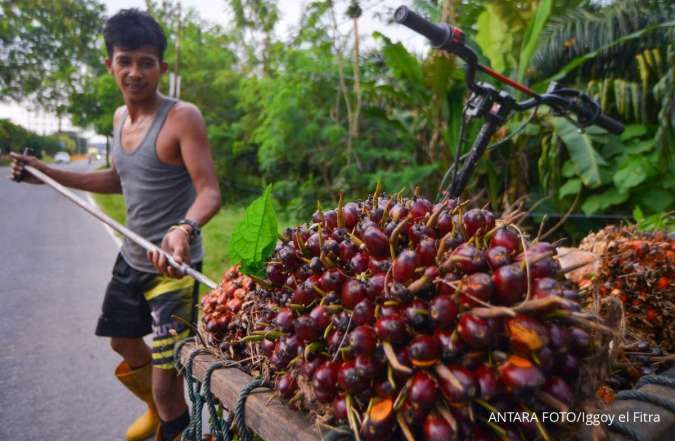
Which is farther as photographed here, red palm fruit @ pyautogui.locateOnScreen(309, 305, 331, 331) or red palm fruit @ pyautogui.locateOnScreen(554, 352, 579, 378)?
red palm fruit @ pyautogui.locateOnScreen(309, 305, 331, 331)

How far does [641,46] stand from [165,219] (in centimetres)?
644

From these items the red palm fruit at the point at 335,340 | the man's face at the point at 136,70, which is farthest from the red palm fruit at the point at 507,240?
the man's face at the point at 136,70

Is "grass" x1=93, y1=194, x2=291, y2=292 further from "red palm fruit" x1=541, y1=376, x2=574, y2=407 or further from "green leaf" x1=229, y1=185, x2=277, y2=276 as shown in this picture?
"red palm fruit" x1=541, y1=376, x2=574, y2=407

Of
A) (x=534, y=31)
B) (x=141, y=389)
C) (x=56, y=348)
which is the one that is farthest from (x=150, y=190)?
(x=534, y=31)

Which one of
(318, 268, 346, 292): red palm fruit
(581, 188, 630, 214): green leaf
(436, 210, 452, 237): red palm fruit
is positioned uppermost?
(436, 210, 452, 237): red palm fruit

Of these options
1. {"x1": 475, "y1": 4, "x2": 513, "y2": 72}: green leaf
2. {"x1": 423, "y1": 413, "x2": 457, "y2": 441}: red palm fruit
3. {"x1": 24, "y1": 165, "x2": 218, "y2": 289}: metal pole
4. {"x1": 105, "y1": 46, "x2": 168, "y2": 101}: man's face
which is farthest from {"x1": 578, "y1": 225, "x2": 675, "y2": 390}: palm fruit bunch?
{"x1": 475, "y1": 4, "x2": 513, "y2": 72}: green leaf

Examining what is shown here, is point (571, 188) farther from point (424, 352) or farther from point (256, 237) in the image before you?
point (424, 352)

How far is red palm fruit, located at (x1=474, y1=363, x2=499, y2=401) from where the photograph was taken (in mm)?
708

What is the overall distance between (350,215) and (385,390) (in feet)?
1.27

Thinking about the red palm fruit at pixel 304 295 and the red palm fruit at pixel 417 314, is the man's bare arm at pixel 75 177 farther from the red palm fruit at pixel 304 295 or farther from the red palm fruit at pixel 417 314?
the red palm fruit at pixel 417 314

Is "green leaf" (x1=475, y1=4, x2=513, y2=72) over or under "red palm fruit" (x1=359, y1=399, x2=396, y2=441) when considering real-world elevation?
over

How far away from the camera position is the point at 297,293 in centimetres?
94

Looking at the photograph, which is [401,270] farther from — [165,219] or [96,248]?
[96,248]

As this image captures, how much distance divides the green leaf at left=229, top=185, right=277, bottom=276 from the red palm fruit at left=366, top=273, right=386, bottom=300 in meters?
0.36
